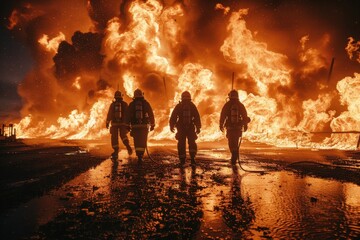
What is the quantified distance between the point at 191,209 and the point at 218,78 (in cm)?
2379

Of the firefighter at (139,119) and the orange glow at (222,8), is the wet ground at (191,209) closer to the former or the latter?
the firefighter at (139,119)

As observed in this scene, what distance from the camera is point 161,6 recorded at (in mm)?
31078

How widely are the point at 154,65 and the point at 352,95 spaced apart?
1827 cm

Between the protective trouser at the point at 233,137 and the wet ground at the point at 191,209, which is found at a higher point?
the protective trouser at the point at 233,137

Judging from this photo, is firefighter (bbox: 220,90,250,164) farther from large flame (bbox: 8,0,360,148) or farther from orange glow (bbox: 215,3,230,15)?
orange glow (bbox: 215,3,230,15)

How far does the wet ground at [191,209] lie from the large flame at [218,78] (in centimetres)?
951

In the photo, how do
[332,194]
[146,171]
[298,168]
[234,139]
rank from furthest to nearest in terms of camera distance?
[234,139] < [298,168] < [146,171] < [332,194]

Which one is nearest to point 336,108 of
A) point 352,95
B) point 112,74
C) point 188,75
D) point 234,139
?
point 352,95

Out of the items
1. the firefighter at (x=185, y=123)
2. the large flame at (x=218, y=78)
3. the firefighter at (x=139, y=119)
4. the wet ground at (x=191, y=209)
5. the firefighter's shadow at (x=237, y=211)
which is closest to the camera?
the wet ground at (x=191, y=209)

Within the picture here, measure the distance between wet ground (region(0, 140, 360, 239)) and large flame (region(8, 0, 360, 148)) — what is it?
9509 mm

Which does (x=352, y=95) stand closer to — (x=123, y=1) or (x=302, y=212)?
(x=302, y=212)

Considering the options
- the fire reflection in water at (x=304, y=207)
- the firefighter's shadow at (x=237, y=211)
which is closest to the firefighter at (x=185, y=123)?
the fire reflection in water at (x=304, y=207)

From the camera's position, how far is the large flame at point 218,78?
816 inches

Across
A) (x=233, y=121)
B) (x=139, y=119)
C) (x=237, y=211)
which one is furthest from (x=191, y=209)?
(x=139, y=119)
